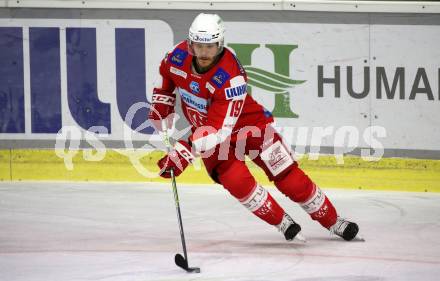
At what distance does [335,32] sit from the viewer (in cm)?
767

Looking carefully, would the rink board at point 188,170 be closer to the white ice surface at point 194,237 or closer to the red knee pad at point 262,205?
the white ice surface at point 194,237

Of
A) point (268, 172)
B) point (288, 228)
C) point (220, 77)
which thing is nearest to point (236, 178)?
point (268, 172)

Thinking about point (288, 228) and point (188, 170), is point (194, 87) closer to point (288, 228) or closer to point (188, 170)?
point (288, 228)

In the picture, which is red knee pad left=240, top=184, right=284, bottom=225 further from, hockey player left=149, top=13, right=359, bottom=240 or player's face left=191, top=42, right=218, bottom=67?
player's face left=191, top=42, right=218, bottom=67

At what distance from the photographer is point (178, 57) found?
19.0 feet

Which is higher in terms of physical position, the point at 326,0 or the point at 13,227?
the point at 326,0

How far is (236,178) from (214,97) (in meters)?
0.44

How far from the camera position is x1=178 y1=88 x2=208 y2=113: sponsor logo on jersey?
5746mm

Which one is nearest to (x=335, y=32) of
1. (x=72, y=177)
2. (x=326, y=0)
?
(x=326, y=0)

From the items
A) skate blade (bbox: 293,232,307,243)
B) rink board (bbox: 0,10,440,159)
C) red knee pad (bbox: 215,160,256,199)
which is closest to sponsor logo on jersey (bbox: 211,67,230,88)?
red knee pad (bbox: 215,160,256,199)

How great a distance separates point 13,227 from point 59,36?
1970 mm

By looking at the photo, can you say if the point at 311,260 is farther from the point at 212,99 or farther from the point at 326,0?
the point at 326,0

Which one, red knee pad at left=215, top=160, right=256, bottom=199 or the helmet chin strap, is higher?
the helmet chin strap

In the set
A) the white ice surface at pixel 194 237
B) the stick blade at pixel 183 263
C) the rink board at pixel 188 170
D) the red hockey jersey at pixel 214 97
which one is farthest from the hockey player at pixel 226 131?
the rink board at pixel 188 170
